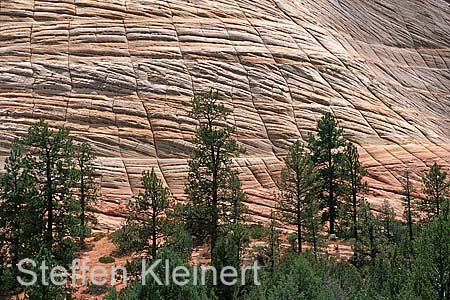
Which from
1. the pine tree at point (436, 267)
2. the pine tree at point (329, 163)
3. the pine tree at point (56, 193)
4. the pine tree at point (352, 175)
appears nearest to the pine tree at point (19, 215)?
the pine tree at point (56, 193)

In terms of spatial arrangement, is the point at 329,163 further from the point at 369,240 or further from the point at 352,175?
the point at 369,240

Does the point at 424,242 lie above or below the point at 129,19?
below

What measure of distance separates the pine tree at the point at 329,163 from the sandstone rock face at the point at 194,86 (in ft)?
13.6

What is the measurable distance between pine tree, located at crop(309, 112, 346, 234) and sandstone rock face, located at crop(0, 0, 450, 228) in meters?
4.15

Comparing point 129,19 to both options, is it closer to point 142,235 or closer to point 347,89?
point 347,89

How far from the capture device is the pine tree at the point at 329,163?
28503mm

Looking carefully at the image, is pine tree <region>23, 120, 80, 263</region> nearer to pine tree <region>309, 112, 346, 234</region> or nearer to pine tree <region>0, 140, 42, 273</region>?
pine tree <region>0, 140, 42, 273</region>

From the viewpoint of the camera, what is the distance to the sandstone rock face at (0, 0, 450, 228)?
114 ft

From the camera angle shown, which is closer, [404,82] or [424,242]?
[424,242]

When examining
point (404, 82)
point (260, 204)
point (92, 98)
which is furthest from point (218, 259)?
point (404, 82)

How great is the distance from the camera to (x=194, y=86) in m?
38.7

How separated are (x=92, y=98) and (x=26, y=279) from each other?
2088 centimetres

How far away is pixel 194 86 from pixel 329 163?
1295 cm

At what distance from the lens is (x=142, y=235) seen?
20.3m
